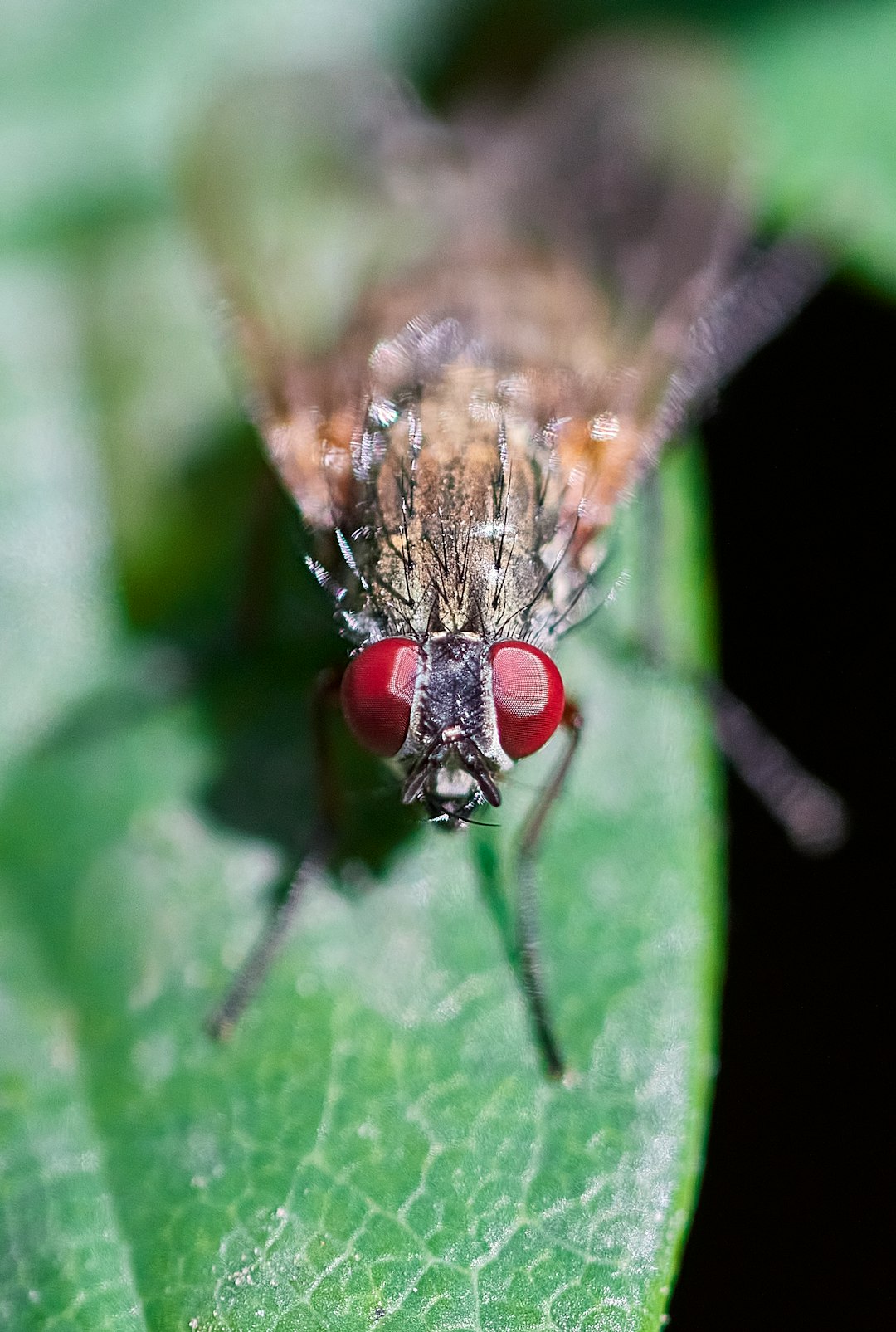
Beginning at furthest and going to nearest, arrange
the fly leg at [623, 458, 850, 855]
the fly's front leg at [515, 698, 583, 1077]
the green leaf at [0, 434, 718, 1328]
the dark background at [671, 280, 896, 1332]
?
the fly leg at [623, 458, 850, 855], the dark background at [671, 280, 896, 1332], the fly's front leg at [515, 698, 583, 1077], the green leaf at [0, 434, 718, 1328]

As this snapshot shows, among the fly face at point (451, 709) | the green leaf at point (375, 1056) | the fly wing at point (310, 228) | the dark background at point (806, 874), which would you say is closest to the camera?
the green leaf at point (375, 1056)

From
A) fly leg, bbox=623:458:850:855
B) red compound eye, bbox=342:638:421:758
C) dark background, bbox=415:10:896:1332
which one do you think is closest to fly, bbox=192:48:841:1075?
red compound eye, bbox=342:638:421:758

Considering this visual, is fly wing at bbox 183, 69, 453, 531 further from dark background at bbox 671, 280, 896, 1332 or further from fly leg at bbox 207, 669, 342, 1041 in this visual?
dark background at bbox 671, 280, 896, 1332

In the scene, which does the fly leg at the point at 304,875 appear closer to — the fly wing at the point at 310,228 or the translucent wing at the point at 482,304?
the translucent wing at the point at 482,304

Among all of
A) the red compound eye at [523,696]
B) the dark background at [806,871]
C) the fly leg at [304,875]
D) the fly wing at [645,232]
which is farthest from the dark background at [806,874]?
the fly leg at [304,875]

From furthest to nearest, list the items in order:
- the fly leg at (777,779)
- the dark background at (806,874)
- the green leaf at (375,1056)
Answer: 1. the fly leg at (777,779)
2. the dark background at (806,874)
3. the green leaf at (375,1056)

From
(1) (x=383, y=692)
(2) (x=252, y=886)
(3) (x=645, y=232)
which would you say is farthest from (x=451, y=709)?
(3) (x=645, y=232)
